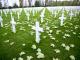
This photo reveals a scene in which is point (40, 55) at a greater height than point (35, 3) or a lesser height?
lesser

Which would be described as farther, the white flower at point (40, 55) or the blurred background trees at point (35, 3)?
the blurred background trees at point (35, 3)

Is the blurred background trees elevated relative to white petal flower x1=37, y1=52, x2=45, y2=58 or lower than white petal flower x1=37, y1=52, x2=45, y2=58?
elevated

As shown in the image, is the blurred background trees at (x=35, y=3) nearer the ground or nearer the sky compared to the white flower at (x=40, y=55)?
nearer the sky

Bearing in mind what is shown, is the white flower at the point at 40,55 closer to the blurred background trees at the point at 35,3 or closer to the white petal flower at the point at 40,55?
the white petal flower at the point at 40,55

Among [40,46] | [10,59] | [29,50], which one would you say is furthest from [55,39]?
[10,59]

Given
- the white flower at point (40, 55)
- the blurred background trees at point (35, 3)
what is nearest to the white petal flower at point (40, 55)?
the white flower at point (40, 55)

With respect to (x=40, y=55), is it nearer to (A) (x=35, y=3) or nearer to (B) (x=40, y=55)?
(B) (x=40, y=55)

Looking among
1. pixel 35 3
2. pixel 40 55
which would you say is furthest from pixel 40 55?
pixel 35 3

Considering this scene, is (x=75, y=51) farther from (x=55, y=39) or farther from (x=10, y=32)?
(x=10, y=32)

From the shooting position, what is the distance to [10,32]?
5.81 m

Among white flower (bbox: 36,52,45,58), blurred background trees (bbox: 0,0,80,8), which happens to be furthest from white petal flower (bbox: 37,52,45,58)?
blurred background trees (bbox: 0,0,80,8)

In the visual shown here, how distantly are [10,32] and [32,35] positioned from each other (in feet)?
3.49

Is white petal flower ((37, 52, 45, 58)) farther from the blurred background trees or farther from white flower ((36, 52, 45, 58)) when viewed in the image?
the blurred background trees

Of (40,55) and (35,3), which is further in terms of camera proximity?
(35,3)
